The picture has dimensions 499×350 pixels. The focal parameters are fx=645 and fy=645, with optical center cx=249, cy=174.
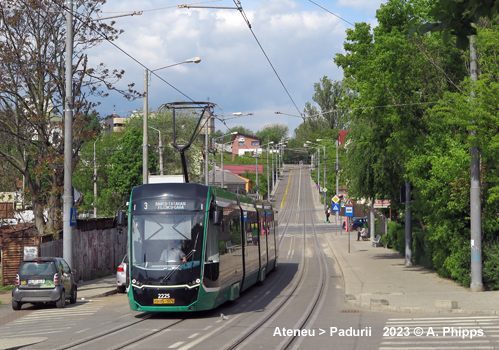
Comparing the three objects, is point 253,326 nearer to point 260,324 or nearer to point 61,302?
point 260,324

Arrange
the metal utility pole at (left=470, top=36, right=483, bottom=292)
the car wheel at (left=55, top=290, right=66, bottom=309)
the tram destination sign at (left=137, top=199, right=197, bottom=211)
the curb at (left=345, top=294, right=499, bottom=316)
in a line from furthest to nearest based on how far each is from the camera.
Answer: the metal utility pole at (left=470, top=36, right=483, bottom=292) → the car wheel at (left=55, top=290, right=66, bottom=309) → the curb at (left=345, top=294, right=499, bottom=316) → the tram destination sign at (left=137, top=199, right=197, bottom=211)

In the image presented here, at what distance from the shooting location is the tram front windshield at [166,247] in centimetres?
1506

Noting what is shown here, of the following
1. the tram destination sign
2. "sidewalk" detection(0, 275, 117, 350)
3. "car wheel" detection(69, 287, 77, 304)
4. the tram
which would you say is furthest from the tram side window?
"car wheel" detection(69, 287, 77, 304)

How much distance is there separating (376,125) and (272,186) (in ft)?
297

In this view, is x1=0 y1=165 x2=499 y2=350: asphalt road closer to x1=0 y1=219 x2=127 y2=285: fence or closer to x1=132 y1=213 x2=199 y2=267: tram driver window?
x1=132 y1=213 x2=199 y2=267: tram driver window

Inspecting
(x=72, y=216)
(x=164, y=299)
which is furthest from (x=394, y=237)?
(x=164, y=299)

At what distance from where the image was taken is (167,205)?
1567cm

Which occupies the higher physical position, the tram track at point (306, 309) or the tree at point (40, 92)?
the tree at point (40, 92)

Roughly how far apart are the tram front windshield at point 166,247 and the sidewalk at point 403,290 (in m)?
5.34

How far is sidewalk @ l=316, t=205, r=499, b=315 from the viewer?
1667cm

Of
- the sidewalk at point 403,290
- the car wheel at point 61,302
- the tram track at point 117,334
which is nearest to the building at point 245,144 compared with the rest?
the sidewalk at point 403,290

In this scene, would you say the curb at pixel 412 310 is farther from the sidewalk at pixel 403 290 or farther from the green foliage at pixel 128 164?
the green foliage at pixel 128 164

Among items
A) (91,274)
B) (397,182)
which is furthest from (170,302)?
(397,182)

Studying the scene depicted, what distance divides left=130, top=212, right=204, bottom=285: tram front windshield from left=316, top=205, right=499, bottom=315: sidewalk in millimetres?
5338
